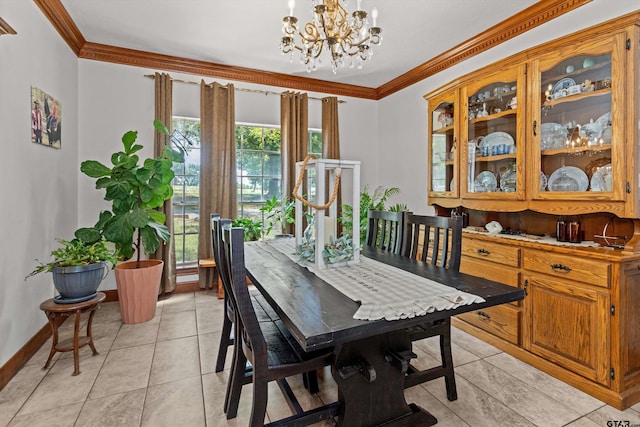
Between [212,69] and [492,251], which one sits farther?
[212,69]

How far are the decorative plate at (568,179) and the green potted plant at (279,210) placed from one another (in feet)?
8.58

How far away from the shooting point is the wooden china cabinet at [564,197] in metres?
1.86

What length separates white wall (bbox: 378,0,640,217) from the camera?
2670mm

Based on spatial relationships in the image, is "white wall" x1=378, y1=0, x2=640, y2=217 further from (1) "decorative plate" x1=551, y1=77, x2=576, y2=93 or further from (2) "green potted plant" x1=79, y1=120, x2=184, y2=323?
(2) "green potted plant" x1=79, y1=120, x2=184, y2=323

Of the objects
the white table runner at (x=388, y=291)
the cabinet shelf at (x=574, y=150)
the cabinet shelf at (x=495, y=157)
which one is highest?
the cabinet shelf at (x=495, y=157)

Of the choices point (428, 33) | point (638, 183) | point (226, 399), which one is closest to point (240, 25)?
point (428, 33)

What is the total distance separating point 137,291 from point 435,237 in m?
2.67

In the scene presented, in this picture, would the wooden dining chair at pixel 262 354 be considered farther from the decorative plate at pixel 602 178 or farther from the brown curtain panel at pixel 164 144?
the brown curtain panel at pixel 164 144

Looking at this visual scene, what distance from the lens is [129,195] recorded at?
2926 millimetres

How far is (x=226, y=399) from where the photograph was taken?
181 centimetres

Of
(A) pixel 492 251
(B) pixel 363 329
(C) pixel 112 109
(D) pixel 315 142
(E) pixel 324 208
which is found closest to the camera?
(B) pixel 363 329

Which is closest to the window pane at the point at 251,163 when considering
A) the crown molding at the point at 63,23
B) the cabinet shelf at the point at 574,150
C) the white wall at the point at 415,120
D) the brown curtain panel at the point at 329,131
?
the brown curtain panel at the point at 329,131

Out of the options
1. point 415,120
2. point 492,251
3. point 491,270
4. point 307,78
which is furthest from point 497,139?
point 307,78

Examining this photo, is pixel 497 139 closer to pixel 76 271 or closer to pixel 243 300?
A: pixel 243 300
